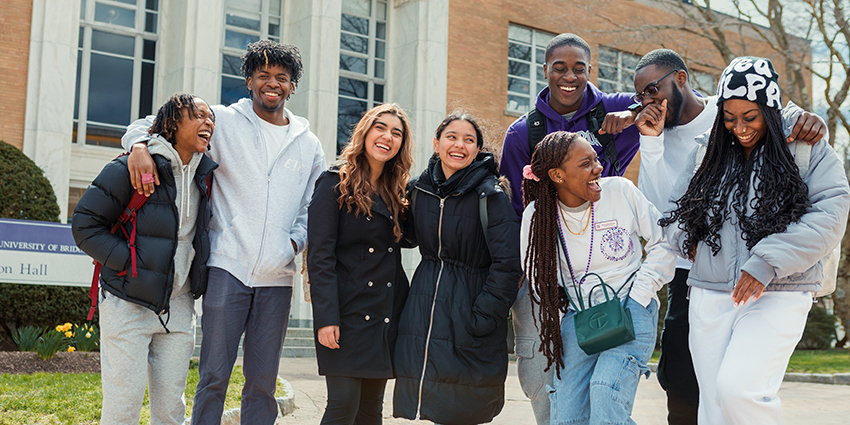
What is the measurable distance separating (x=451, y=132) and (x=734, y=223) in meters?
1.71

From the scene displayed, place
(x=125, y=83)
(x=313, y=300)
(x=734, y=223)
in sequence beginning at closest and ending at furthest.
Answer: (x=734, y=223) → (x=313, y=300) → (x=125, y=83)

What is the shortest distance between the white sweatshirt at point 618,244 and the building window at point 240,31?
13.6 metres

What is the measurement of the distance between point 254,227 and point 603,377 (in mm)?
2243

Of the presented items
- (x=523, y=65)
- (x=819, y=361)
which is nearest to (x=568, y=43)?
(x=819, y=361)

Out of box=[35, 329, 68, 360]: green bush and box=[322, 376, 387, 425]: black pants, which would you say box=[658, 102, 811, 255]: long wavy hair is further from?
box=[35, 329, 68, 360]: green bush

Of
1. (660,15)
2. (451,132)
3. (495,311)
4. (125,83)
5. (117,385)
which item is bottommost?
(117,385)

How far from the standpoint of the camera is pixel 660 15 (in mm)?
23016

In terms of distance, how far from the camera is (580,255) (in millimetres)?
3932

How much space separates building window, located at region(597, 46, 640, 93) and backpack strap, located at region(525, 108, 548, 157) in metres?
17.3

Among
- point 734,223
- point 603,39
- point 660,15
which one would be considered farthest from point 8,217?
point 660,15

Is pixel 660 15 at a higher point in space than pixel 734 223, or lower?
higher

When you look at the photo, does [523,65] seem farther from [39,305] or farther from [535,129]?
[535,129]

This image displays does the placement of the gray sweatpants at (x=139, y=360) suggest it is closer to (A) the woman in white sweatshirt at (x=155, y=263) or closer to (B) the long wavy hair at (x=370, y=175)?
(A) the woman in white sweatshirt at (x=155, y=263)

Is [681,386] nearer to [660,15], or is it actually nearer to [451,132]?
[451,132]
